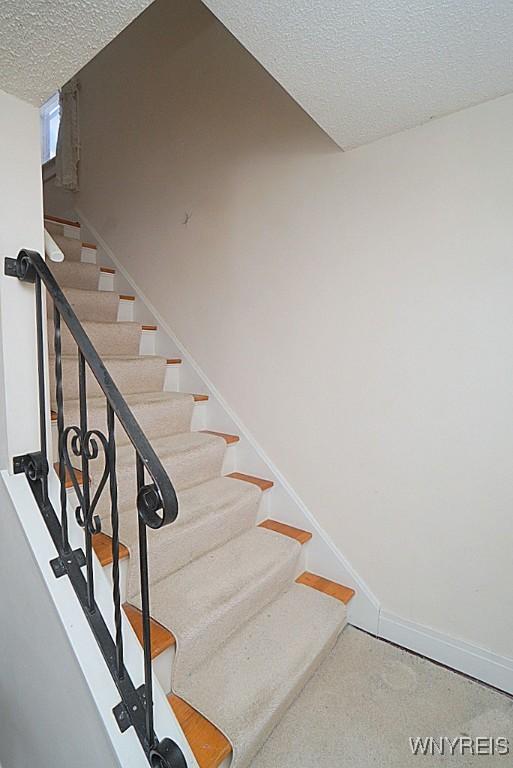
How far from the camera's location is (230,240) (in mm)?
2328

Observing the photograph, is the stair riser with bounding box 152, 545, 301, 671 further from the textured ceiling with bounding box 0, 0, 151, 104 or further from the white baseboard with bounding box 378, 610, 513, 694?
the textured ceiling with bounding box 0, 0, 151, 104

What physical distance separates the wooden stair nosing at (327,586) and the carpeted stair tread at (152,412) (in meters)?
0.99

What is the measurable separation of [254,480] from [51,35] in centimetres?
186

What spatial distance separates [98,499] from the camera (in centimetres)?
109

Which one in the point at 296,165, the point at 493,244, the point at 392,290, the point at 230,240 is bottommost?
the point at 392,290

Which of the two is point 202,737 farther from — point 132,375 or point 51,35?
point 51,35

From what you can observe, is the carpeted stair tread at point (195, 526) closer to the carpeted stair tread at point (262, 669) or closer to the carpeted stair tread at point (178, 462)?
the carpeted stair tread at point (178, 462)

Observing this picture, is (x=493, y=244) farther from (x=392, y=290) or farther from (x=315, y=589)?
(x=315, y=589)

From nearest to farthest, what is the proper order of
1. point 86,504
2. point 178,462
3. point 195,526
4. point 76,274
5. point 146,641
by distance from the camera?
point 146,641 → point 86,504 → point 195,526 → point 178,462 → point 76,274

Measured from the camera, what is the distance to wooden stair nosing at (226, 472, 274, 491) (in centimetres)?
215

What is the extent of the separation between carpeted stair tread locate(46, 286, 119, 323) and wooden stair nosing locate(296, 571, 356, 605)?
1.90 metres

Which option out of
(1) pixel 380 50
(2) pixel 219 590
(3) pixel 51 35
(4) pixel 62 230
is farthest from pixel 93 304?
(1) pixel 380 50

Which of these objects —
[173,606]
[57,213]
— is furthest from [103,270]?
[173,606]

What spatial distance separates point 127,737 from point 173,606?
1.66 ft
